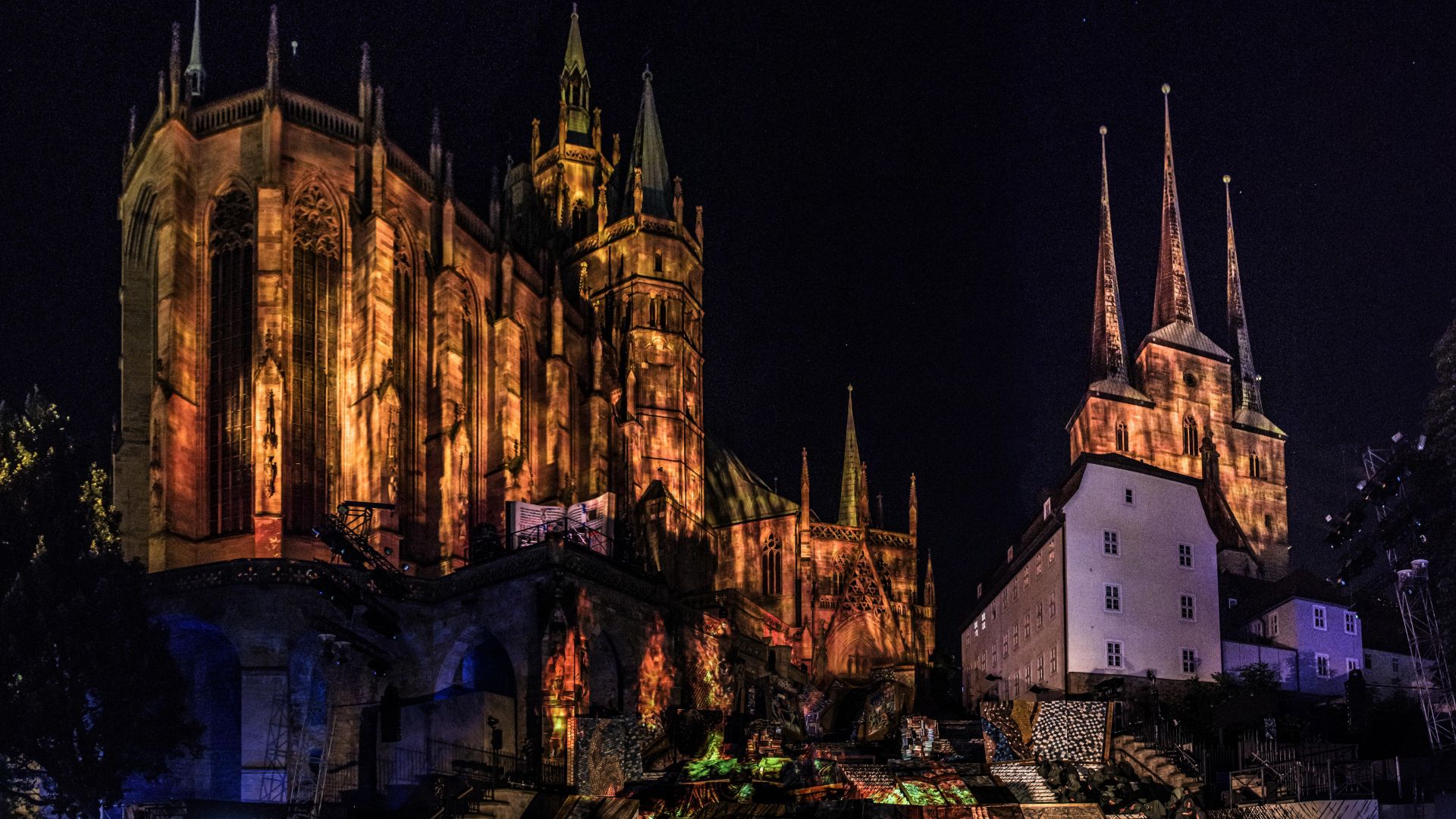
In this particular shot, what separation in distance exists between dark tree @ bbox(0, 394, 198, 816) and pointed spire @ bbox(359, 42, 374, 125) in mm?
17809

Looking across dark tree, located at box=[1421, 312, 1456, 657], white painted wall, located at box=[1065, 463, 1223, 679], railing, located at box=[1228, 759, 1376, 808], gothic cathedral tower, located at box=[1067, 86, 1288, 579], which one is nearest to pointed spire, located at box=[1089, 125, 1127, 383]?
gothic cathedral tower, located at box=[1067, 86, 1288, 579]

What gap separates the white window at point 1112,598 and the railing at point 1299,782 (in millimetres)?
18791

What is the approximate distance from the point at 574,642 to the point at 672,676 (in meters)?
6.88

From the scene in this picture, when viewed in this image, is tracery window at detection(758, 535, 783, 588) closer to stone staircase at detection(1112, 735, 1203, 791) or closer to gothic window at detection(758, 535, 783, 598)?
gothic window at detection(758, 535, 783, 598)

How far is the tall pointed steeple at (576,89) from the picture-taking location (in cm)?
9369

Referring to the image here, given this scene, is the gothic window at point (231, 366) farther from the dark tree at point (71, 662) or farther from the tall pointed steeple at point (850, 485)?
the tall pointed steeple at point (850, 485)

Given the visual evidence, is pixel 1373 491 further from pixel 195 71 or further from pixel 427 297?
pixel 195 71

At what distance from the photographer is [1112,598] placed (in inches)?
2315

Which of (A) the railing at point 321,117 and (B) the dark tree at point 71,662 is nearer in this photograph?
(B) the dark tree at point 71,662

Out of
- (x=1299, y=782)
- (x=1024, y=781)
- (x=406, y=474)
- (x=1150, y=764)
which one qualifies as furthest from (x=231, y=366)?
(x=1299, y=782)

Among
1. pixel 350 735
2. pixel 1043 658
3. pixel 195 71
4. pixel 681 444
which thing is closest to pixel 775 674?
pixel 1043 658

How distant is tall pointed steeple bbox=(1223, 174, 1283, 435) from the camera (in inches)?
4439

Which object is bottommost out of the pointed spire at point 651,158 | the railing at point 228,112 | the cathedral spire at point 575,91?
the railing at point 228,112

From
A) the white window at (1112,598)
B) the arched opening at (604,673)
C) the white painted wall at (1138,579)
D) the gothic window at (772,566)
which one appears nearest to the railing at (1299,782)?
the arched opening at (604,673)
